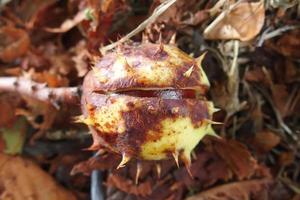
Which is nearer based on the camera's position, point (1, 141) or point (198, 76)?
point (198, 76)

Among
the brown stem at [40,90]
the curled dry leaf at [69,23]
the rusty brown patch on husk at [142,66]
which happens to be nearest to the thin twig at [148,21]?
the rusty brown patch on husk at [142,66]

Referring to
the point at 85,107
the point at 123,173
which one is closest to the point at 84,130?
the point at 123,173

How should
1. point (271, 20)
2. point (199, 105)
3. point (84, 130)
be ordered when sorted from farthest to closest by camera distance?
point (84, 130) < point (271, 20) < point (199, 105)

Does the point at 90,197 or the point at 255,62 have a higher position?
the point at 255,62

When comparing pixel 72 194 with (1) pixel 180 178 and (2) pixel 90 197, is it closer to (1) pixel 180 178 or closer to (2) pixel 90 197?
(2) pixel 90 197

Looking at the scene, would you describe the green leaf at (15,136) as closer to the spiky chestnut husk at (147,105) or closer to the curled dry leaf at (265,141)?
the spiky chestnut husk at (147,105)

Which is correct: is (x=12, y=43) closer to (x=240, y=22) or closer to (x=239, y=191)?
(x=240, y=22)

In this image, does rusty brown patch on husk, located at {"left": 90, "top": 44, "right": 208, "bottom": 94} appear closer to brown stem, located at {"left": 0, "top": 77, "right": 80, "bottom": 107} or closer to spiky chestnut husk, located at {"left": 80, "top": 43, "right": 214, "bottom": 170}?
spiky chestnut husk, located at {"left": 80, "top": 43, "right": 214, "bottom": 170}

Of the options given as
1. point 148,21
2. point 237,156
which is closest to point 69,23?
point 148,21
